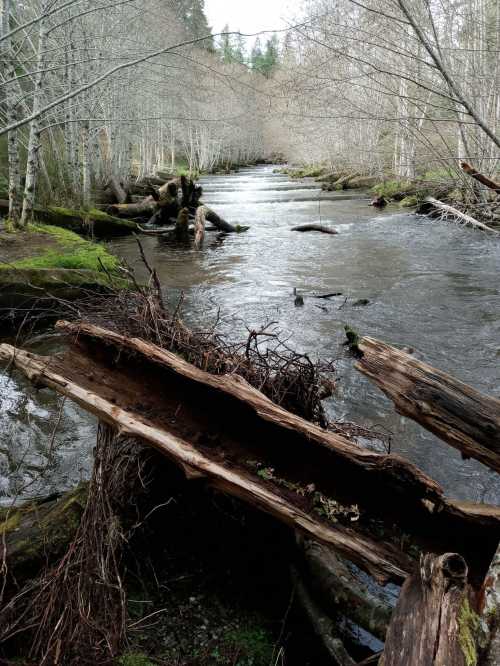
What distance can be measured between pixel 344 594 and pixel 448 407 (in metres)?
1.04

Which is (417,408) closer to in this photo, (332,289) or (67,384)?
(67,384)

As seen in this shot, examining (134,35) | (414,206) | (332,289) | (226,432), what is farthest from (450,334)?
(134,35)

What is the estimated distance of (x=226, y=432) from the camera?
2555mm

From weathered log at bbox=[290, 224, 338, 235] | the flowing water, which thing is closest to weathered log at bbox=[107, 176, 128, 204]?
the flowing water

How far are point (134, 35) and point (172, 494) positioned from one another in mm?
21585

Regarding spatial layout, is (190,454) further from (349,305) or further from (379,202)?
(379,202)

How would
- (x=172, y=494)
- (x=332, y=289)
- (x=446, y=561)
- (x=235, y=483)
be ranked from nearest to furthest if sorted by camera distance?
1. (x=446, y=561)
2. (x=235, y=483)
3. (x=172, y=494)
4. (x=332, y=289)

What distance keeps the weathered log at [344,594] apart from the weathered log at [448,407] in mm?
840

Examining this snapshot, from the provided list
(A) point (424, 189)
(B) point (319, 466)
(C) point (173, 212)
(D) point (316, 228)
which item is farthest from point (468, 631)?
(A) point (424, 189)

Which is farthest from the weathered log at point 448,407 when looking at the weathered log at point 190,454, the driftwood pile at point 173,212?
the driftwood pile at point 173,212

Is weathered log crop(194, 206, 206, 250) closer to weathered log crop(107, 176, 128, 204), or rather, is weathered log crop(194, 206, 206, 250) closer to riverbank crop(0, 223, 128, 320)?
riverbank crop(0, 223, 128, 320)

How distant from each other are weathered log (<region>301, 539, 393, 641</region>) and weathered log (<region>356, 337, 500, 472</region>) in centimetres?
84

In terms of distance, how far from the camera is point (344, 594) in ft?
7.41

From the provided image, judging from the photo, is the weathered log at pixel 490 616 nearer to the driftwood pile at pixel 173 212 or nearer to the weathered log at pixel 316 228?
the driftwood pile at pixel 173 212
